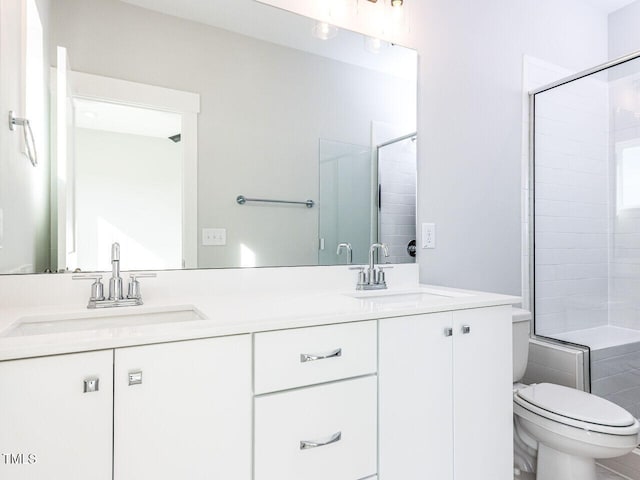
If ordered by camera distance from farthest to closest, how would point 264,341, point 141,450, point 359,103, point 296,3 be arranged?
1. point 359,103
2. point 296,3
3. point 264,341
4. point 141,450

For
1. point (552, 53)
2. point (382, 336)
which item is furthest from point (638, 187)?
point (382, 336)

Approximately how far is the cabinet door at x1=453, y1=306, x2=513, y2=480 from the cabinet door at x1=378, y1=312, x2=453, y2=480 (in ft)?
0.14

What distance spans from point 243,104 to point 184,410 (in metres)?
Answer: 1.13

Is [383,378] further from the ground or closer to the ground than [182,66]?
closer to the ground

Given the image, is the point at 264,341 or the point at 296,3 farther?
the point at 296,3

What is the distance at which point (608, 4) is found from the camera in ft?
8.77

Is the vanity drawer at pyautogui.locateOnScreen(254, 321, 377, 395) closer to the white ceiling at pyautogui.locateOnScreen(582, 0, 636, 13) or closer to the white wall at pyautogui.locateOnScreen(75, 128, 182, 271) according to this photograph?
the white wall at pyautogui.locateOnScreen(75, 128, 182, 271)

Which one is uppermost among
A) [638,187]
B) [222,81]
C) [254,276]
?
[222,81]

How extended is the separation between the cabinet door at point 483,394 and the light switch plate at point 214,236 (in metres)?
0.88

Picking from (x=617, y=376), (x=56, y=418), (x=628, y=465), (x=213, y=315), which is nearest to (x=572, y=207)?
(x=617, y=376)

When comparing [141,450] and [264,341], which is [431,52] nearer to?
[264,341]

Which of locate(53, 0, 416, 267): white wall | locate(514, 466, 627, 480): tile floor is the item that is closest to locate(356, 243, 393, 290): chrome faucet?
locate(53, 0, 416, 267): white wall

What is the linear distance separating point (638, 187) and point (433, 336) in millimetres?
1923

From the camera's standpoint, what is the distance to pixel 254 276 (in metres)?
1.55
